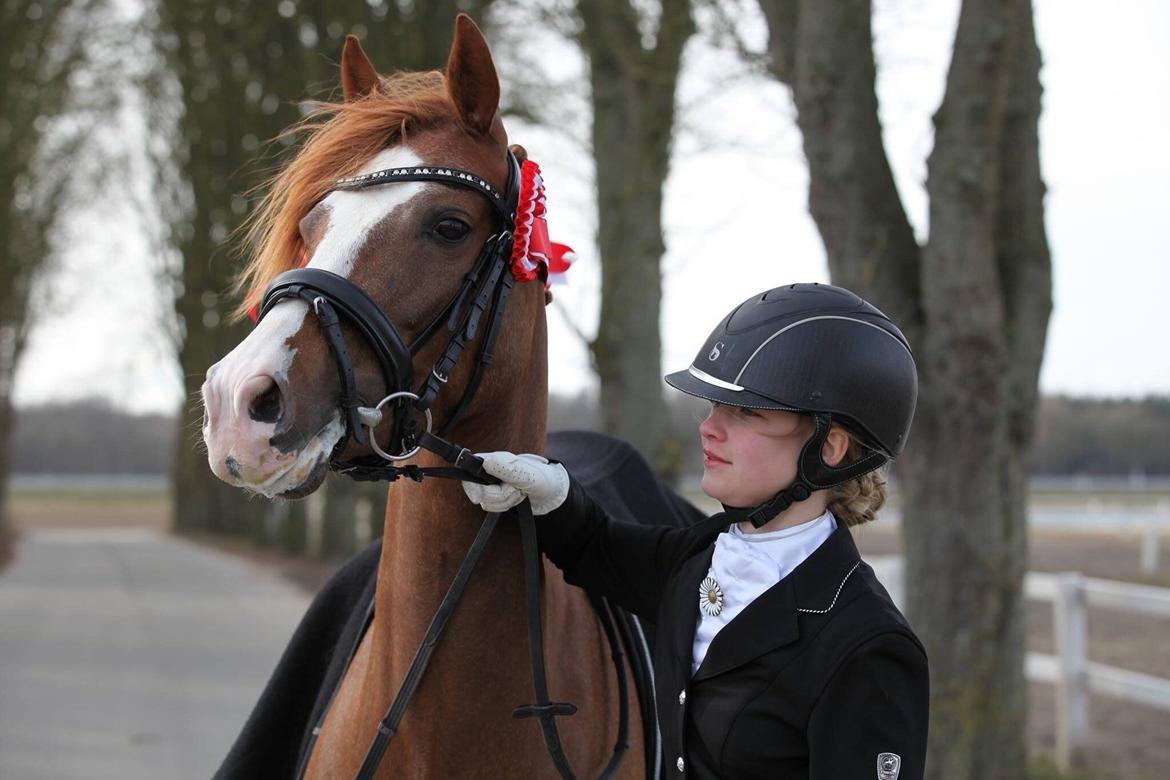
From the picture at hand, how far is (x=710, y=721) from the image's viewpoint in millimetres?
2043

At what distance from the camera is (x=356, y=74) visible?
2.76 meters

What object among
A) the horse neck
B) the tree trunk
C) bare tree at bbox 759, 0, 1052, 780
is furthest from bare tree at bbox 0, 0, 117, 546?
the horse neck

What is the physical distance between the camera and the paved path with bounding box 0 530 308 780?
262 inches

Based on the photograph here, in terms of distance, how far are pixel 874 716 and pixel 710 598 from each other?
403mm

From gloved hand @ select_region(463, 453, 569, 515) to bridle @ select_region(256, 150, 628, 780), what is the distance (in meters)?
0.03

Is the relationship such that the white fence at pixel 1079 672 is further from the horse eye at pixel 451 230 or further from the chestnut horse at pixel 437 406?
the horse eye at pixel 451 230

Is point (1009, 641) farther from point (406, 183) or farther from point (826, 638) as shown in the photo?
point (406, 183)

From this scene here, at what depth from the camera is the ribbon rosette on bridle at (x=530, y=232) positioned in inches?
97.4

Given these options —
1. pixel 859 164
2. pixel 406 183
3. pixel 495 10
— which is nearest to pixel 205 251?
pixel 495 10

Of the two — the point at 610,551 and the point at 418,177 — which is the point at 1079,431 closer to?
the point at 610,551

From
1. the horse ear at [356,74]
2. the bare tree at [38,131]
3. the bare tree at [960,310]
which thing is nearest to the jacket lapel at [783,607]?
the horse ear at [356,74]

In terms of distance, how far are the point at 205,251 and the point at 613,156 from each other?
11978 millimetres

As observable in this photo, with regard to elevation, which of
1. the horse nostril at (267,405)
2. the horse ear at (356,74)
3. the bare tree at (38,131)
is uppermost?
the bare tree at (38,131)

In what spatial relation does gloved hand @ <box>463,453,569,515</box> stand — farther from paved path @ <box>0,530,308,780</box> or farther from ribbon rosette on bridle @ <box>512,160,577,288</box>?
paved path @ <box>0,530,308,780</box>
